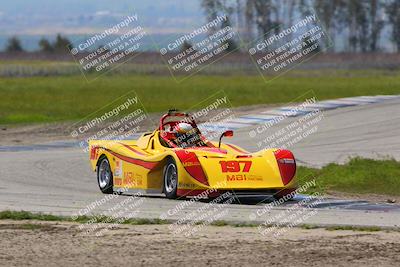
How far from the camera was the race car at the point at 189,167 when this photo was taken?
17.5 meters

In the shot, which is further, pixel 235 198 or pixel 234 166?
pixel 235 198

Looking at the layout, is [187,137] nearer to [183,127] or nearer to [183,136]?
[183,136]

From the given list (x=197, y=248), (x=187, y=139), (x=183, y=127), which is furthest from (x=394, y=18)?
(x=197, y=248)

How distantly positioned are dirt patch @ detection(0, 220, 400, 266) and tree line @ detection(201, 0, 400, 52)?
86787 mm

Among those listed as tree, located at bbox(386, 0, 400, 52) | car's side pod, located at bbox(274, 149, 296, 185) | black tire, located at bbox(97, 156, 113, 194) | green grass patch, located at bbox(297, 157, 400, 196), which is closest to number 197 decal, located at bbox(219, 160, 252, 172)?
car's side pod, located at bbox(274, 149, 296, 185)

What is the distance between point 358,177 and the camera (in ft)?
67.5

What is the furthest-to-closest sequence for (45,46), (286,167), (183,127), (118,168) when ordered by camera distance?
(45,46)
(118,168)
(183,127)
(286,167)

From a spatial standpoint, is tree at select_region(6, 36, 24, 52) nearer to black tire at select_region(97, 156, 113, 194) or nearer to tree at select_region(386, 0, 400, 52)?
tree at select_region(386, 0, 400, 52)

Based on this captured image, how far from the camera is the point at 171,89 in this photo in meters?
60.0

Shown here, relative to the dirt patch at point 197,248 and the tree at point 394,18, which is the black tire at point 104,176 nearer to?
the dirt patch at point 197,248

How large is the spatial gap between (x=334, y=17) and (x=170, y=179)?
9388 cm

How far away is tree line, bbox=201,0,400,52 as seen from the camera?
103125 millimetres

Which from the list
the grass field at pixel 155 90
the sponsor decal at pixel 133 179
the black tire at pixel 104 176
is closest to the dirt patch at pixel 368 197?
the sponsor decal at pixel 133 179

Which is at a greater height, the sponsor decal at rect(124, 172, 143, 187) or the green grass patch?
the sponsor decal at rect(124, 172, 143, 187)
